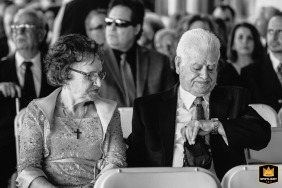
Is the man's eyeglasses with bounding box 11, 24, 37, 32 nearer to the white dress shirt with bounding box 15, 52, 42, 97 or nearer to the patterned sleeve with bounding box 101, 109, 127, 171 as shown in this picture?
the white dress shirt with bounding box 15, 52, 42, 97

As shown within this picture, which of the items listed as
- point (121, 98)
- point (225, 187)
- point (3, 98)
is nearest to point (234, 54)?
point (121, 98)

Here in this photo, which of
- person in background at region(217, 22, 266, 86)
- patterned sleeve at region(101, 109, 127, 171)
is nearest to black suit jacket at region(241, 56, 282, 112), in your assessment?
person in background at region(217, 22, 266, 86)

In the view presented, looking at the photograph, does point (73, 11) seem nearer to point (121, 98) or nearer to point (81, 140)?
point (121, 98)

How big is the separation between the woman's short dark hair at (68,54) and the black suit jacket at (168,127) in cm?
40

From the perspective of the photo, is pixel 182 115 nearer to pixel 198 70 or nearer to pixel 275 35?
pixel 198 70

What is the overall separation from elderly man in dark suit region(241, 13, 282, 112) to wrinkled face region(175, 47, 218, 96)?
7.41 ft

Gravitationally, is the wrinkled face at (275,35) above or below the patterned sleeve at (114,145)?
above

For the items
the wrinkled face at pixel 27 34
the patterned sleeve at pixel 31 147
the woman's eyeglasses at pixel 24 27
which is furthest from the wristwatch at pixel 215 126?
the woman's eyeglasses at pixel 24 27

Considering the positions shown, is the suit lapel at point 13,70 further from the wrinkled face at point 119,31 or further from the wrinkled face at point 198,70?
the wrinkled face at point 198,70

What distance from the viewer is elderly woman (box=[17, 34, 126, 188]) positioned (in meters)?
3.24

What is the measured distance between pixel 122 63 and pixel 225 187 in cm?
242

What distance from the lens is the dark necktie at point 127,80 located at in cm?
491

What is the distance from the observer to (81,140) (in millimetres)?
3279

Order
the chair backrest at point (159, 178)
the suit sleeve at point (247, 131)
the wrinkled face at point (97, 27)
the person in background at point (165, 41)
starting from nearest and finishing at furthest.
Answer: the chair backrest at point (159, 178)
the suit sleeve at point (247, 131)
the wrinkled face at point (97, 27)
the person in background at point (165, 41)
